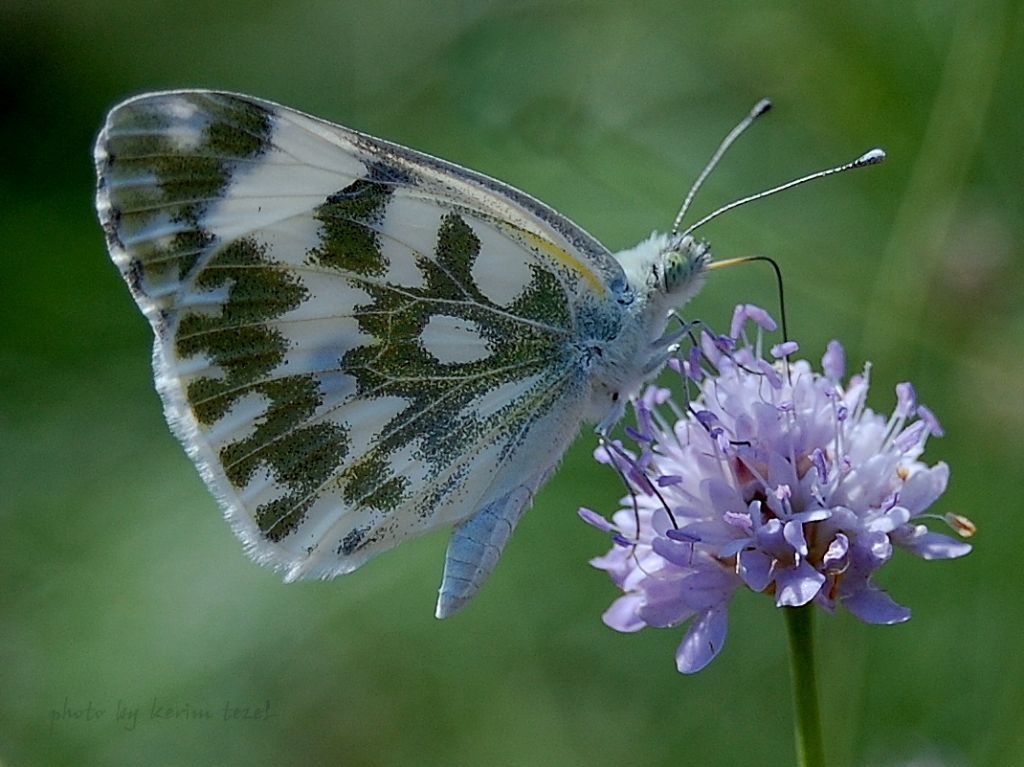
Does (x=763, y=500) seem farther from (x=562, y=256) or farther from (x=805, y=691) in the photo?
(x=562, y=256)

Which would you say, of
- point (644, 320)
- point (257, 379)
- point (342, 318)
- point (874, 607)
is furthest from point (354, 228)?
point (874, 607)

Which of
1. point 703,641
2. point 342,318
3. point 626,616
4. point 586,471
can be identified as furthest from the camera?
point 586,471

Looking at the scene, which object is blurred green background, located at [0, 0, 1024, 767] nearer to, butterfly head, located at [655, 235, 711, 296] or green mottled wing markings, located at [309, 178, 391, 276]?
butterfly head, located at [655, 235, 711, 296]

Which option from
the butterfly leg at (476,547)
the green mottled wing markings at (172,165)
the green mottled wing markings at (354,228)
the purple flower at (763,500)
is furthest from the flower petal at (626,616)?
the green mottled wing markings at (172,165)

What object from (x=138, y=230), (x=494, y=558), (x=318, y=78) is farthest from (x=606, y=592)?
(x=318, y=78)

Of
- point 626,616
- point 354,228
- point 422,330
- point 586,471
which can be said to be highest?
point 354,228

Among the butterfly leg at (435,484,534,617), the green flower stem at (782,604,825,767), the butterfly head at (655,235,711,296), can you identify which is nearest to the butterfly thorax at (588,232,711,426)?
the butterfly head at (655,235,711,296)
